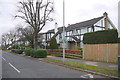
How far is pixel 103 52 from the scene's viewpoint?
15484 mm

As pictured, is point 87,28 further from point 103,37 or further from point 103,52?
point 103,52

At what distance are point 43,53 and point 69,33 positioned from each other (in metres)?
19.6

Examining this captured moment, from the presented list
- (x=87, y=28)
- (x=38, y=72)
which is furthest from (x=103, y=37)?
(x=87, y=28)

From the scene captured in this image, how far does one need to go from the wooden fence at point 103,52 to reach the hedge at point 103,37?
1.59m

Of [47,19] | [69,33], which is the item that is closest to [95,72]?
[47,19]

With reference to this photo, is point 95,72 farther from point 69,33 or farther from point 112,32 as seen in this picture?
point 69,33

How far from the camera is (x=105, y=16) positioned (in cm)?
3419

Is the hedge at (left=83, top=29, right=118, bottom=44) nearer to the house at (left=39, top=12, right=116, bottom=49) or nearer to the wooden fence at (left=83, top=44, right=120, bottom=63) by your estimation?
the wooden fence at (left=83, top=44, right=120, bottom=63)

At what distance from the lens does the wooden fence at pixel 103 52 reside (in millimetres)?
14086

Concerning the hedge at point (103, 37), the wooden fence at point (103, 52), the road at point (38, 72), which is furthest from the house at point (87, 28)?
the road at point (38, 72)

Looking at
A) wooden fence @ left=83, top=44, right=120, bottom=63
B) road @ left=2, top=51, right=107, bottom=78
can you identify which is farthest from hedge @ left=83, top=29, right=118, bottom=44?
road @ left=2, top=51, right=107, bottom=78

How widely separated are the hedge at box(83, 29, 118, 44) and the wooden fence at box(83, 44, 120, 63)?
5.23 ft

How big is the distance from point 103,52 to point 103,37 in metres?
2.76

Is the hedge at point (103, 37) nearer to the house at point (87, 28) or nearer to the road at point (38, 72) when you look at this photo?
the road at point (38, 72)
